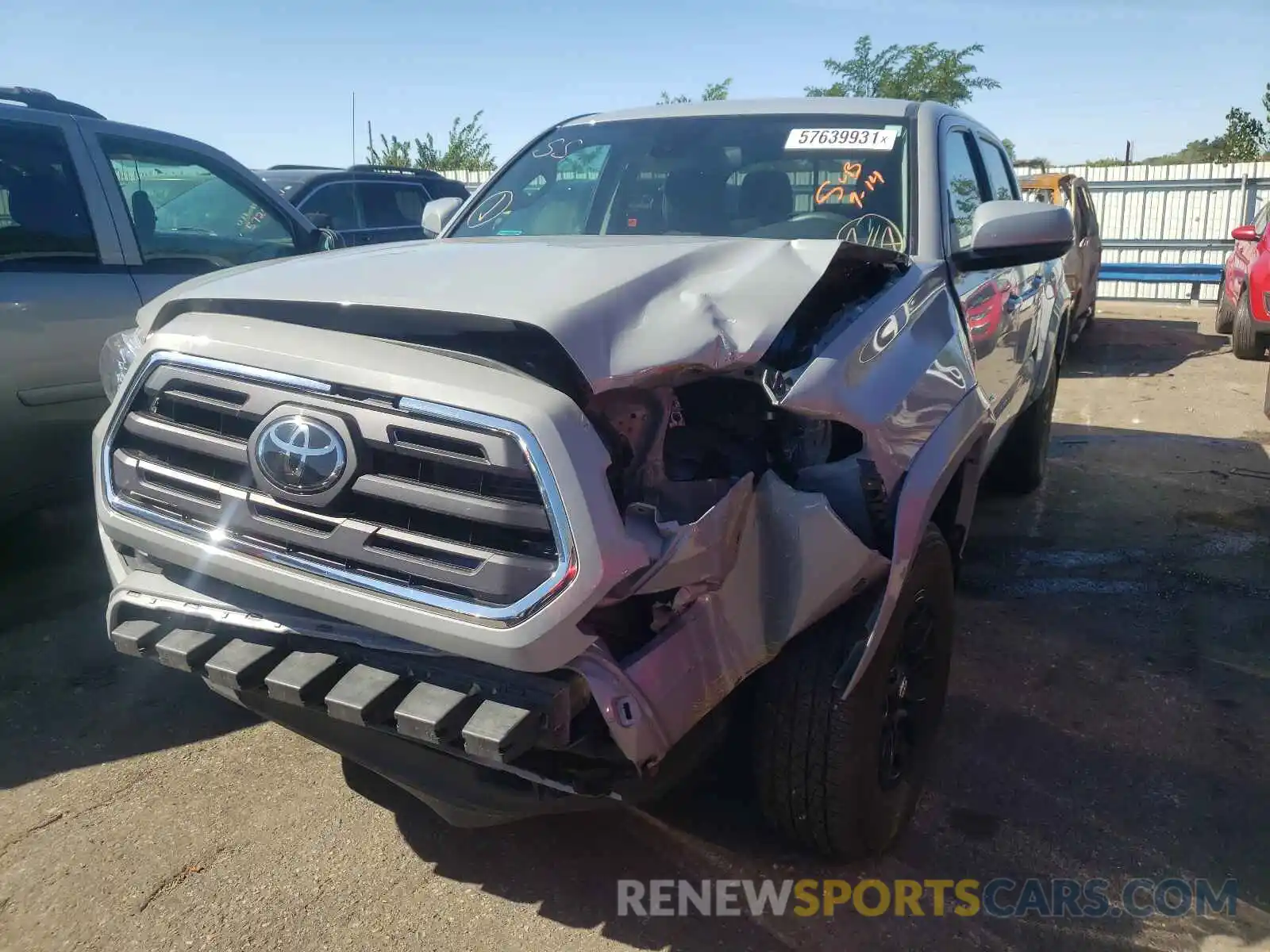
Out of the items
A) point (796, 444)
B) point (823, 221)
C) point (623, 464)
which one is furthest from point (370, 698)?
point (823, 221)

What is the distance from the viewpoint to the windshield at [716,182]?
3.31m

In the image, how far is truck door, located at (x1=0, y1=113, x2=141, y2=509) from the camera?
3.95 metres

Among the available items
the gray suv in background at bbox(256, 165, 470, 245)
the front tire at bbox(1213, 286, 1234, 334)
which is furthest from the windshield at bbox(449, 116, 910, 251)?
the front tire at bbox(1213, 286, 1234, 334)

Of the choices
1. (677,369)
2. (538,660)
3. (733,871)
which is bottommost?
(733,871)

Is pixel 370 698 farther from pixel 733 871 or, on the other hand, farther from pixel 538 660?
pixel 733 871

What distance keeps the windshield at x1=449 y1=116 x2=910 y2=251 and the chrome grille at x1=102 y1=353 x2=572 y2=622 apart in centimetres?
174

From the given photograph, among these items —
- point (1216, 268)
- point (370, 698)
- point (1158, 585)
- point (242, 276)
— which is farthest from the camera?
point (1216, 268)

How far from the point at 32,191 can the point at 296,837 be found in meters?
3.00

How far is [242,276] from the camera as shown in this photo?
247 centimetres

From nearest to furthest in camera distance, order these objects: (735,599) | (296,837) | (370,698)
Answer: (370,698)
(735,599)
(296,837)

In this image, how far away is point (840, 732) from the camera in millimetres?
2318

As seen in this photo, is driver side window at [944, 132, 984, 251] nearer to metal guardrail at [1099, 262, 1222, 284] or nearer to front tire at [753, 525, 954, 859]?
front tire at [753, 525, 954, 859]

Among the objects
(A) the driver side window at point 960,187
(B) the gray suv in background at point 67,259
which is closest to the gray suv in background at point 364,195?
(B) the gray suv in background at point 67,259

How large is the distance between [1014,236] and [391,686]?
86.9 inches
